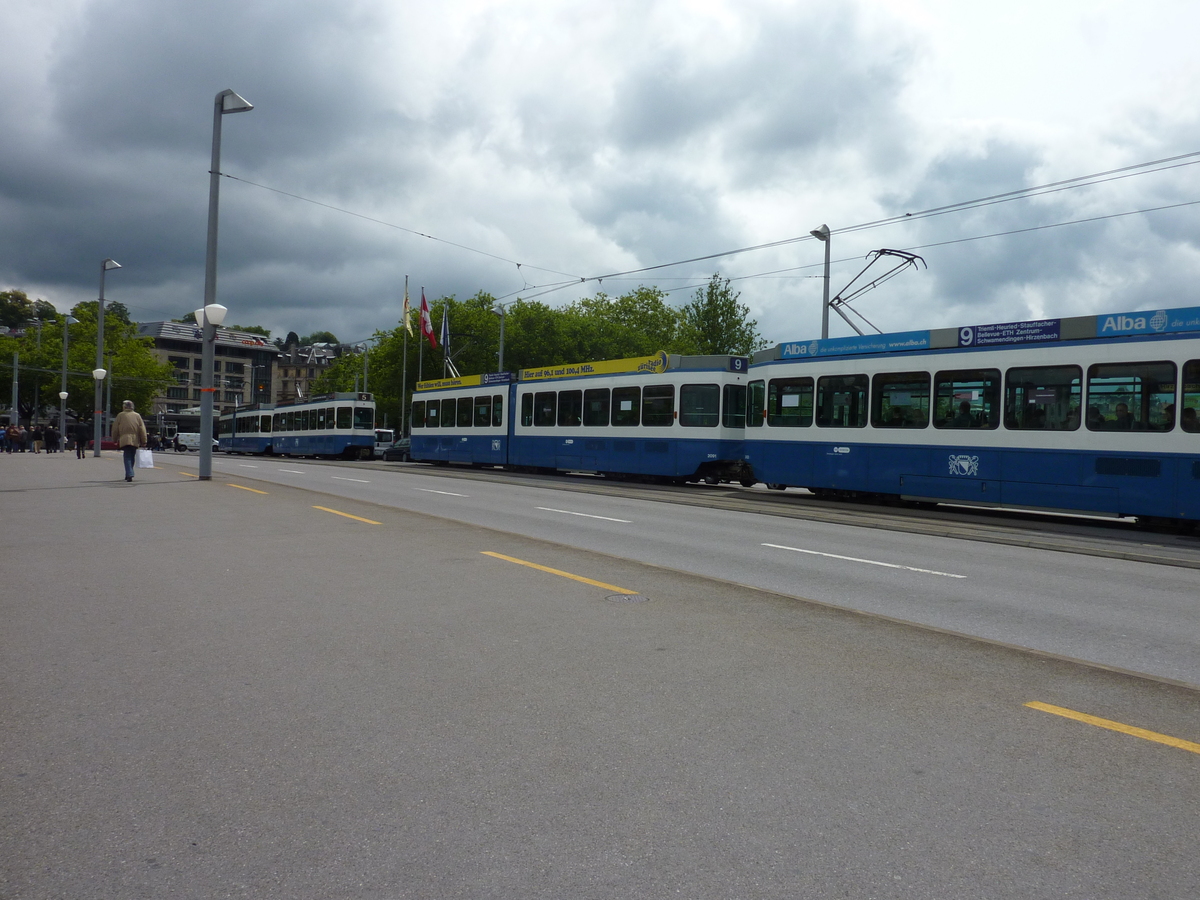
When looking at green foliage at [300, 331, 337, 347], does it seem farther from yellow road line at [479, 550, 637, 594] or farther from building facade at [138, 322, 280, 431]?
yellow road line at [479, 550, 637, 594]

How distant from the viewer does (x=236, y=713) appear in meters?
4.49

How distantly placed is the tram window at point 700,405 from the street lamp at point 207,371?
451 inches

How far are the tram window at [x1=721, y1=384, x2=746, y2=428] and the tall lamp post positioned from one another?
12292 mm

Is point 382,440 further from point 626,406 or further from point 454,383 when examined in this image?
point 626,406

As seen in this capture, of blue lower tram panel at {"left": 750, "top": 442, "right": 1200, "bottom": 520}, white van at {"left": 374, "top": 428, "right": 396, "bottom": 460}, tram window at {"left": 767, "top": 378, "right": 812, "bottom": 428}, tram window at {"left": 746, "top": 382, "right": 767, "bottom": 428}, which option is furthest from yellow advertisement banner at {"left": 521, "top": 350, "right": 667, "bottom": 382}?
white van at {"left": 374, "top": 428, "right": 396, "bottom": 460}

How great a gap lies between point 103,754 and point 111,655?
1914 millimetres

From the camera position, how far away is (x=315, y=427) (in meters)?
50.3

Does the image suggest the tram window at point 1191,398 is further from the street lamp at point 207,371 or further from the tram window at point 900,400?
the street lamp at point 207,371

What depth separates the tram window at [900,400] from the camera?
59.6ft

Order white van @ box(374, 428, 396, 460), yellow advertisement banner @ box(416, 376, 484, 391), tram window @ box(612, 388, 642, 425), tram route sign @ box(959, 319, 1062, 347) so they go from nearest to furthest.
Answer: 1. tram route sign @ box(959, 319, 1062, 347)
2. tram window @ box(612, 388, 642, 425)
3. yellow advertisement banner @ box(416, 376, 484, 391)
4. white van @ box(374, 428, 396, 460)

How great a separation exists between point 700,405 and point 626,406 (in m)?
2.91

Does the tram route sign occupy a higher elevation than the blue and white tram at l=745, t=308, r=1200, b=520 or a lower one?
higher

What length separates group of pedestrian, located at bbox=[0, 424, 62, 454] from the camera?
50375mm

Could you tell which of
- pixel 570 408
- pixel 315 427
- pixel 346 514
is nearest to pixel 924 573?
pixel 346 514
